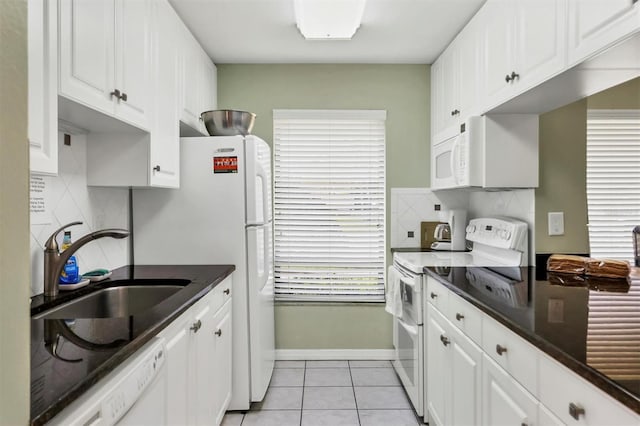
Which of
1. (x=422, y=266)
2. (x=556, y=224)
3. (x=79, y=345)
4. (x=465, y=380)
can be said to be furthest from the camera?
(x=422, y=266)

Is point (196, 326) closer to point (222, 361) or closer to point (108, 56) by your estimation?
point (222, 361)

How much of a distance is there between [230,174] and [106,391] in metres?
1.56

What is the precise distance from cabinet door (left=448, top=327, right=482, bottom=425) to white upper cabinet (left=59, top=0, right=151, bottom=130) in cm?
177

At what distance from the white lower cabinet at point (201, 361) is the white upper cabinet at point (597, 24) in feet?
5.96

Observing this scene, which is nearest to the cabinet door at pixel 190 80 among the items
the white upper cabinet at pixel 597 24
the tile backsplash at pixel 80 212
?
the tile backsplash at pixel 80 212

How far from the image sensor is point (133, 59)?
1.71 meters

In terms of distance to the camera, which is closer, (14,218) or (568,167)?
(14,218)

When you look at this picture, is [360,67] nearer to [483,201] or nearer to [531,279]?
[483,201]

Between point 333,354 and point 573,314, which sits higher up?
point 573,314

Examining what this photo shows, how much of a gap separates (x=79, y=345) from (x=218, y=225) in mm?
1378

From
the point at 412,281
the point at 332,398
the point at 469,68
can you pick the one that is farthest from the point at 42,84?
the point at 332,398

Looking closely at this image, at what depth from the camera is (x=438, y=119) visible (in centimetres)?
300

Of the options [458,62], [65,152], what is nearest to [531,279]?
[458,62]

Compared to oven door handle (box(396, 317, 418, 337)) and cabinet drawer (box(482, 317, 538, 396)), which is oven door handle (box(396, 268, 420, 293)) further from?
cabinet drawer (box(482, 317, 538, 396))
